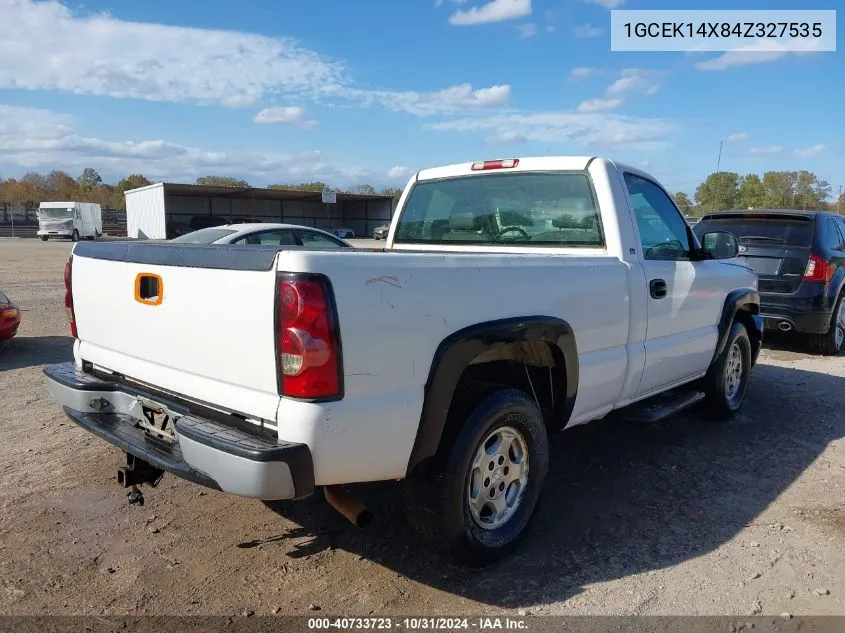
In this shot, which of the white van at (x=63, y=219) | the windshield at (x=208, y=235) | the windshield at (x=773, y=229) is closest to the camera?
the windshield at (x=773, y=229)

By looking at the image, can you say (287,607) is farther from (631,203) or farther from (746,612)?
(631,203)

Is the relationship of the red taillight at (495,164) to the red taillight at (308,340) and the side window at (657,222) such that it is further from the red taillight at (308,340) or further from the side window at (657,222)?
the red taillight at (308,340)

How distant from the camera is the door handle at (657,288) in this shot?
13.5 ft

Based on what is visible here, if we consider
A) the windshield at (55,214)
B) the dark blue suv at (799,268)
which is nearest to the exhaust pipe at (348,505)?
the dark blue suv at (799,268)

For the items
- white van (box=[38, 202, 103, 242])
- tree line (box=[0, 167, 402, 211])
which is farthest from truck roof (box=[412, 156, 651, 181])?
tree line (box=[0, 167, 402, 211])

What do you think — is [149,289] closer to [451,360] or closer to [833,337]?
[451,360]

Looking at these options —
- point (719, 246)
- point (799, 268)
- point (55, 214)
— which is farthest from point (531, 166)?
point (55, 214)

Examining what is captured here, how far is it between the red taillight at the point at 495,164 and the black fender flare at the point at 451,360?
1.76 meters

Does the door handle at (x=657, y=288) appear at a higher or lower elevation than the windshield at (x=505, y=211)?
lower

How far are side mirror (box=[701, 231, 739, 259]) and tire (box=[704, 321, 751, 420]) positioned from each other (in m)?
0.83

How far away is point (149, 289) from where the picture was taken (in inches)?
119

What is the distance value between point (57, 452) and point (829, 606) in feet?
15.3

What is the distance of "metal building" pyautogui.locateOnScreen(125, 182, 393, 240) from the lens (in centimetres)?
4000

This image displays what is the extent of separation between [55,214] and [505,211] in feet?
146
